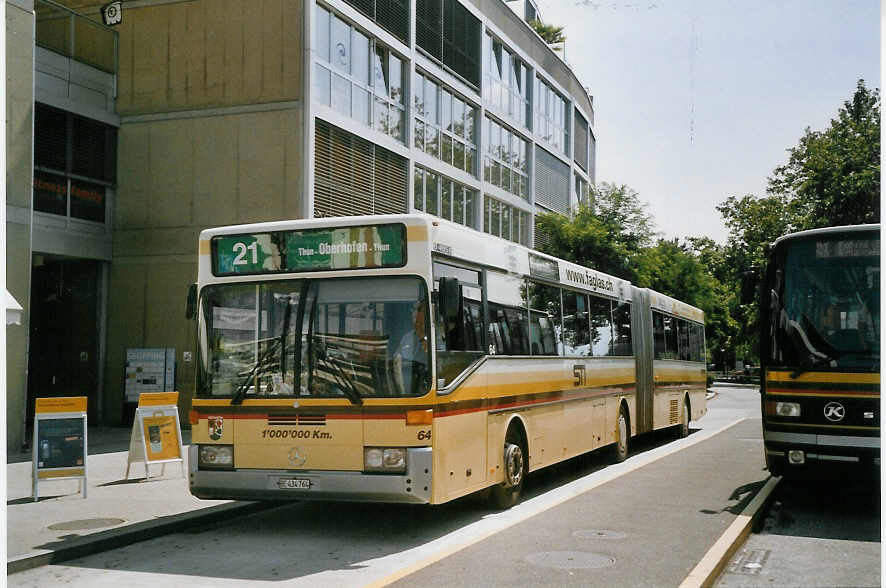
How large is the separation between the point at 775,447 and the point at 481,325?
131 inches

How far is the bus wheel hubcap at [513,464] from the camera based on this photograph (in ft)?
35.9

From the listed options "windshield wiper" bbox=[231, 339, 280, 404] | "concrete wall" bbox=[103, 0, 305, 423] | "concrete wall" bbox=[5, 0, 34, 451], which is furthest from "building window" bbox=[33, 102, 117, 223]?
"windshield wiper" bbox=[231, 339, 280, 404]

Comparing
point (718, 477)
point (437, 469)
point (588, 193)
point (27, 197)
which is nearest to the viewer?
point (437, 469)

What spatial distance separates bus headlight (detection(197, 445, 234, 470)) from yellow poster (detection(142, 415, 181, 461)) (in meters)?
4.15

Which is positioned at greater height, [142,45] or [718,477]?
[142,45]

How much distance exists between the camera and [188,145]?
23109 mm

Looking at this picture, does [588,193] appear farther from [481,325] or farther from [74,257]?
[481,325]

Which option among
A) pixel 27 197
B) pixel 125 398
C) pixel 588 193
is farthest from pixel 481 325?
pixel 588 193

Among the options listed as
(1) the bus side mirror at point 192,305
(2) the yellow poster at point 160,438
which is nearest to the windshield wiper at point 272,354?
(1) the bus side mirror at point 192,305

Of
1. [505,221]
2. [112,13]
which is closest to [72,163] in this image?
[112,13]

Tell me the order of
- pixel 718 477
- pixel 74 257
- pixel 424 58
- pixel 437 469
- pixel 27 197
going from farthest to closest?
pixel 424 58, pixel 74 257, pixel 27 197, pixel 718 477, pixel 437 469

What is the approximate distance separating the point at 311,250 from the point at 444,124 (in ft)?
67.0

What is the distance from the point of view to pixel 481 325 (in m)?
10.3

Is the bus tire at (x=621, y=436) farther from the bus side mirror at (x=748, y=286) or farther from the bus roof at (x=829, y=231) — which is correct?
the bus roof at (x=829, y=231)
